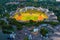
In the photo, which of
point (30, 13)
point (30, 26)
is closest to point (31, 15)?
point (30, 13)

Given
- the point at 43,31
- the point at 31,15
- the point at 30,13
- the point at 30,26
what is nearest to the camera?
the point at 43,31

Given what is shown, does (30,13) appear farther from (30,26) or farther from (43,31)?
(43,31)

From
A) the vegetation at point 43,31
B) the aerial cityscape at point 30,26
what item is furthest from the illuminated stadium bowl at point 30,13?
the vegetation at point 43,31

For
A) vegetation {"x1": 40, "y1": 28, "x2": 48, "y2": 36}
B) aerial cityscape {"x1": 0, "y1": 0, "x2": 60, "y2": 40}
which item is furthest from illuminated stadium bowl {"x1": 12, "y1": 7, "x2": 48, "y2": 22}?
vegetation {"x1": 40, "y1": 28, "x2": 48, "y2": 36}

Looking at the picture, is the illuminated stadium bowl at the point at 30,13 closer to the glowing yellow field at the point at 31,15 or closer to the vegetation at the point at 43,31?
the glowing yellow field at the point at 31,15

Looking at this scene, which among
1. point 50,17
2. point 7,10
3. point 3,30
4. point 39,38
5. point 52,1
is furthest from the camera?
point 52,1

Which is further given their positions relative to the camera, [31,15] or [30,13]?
[30,13]

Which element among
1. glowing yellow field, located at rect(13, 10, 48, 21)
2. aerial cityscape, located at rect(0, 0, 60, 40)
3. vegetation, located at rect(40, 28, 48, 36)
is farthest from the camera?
glowing yellow field, located at rect(13, 10, 48, 21)

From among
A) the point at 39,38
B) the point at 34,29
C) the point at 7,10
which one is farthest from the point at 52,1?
the point at 39,38

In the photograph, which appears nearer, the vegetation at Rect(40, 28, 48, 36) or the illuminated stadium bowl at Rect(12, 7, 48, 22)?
the vegetation at Rect(40, 28, 48, 36)

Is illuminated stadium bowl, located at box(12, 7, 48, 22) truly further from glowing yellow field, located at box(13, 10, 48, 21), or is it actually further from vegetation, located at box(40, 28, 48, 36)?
vegetation, located at box(40, 28, 48, 36)

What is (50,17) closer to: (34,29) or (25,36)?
(34,29)
